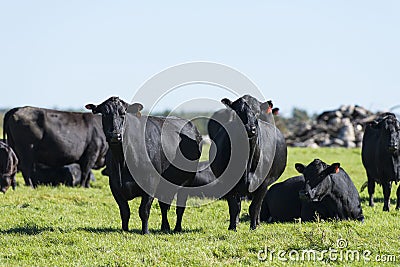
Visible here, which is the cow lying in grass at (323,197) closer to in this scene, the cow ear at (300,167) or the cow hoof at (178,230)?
the cow ear at (300,167)

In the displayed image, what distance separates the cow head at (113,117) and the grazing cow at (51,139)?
827 centimetres

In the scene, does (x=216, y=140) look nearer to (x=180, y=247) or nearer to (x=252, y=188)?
(x=252, y=188)

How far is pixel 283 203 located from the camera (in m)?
13.3

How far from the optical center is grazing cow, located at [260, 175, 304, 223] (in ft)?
43.2

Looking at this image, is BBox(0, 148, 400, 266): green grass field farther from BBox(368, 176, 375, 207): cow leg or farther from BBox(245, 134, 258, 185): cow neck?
BBox(368, 176, 375, 207): cow leg

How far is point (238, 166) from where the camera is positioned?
37.1 feet

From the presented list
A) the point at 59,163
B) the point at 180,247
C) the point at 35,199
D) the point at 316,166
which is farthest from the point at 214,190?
the point at 59,163

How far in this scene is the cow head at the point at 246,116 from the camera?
10.6 m

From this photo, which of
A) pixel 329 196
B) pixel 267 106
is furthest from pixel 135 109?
pixel 329 196

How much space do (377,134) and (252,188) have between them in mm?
5561

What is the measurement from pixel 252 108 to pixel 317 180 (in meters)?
2.11

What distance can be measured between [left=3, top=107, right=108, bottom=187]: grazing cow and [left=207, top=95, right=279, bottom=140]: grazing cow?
6409 millimetres

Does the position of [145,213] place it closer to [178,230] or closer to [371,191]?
[178,230]

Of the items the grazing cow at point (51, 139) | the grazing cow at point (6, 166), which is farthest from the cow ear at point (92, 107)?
the grazing cow at point (51, 139)
